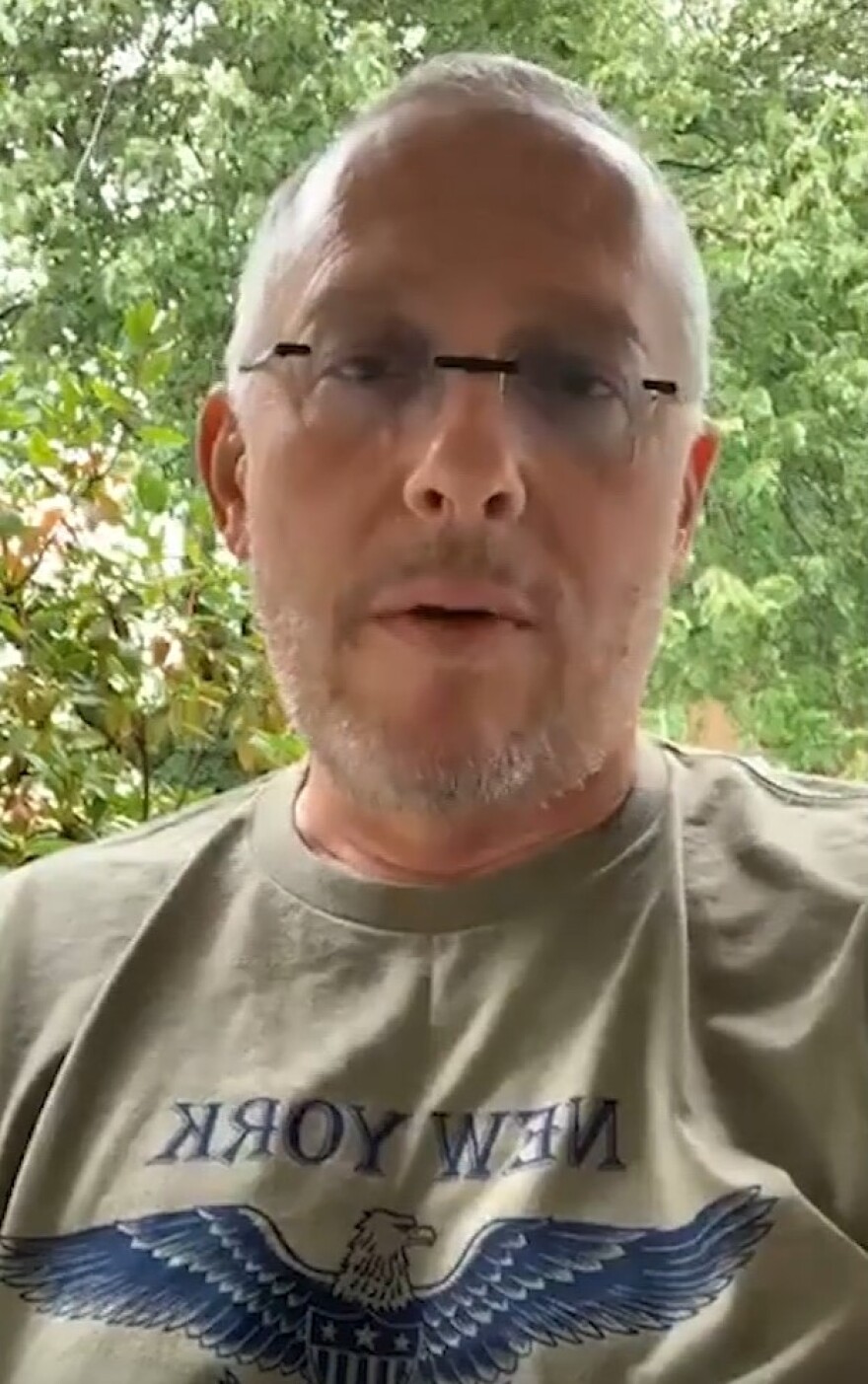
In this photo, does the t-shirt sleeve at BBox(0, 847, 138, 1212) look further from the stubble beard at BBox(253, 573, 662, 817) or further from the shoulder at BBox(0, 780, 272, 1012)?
the stubble beard at BBox(253, 573, 662, 817)

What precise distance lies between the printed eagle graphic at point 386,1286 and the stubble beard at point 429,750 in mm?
246

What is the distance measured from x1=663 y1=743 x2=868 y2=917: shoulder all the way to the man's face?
7 centimetres

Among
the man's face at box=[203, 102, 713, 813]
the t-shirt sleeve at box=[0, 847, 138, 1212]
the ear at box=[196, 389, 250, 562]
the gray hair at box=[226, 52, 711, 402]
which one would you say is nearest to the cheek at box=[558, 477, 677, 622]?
the man's face at box=[203, 102, 713, 813]

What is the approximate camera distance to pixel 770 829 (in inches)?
46.9

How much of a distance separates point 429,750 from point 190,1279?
310mm

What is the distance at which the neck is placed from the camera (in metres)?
1.21

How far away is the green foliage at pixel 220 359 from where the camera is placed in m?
1.62

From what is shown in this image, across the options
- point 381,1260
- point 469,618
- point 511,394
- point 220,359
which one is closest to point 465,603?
point 469,618

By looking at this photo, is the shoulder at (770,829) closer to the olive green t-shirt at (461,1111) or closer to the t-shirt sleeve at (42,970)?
the olive green t-shirt at (461,1111)

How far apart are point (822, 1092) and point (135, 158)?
1043mm

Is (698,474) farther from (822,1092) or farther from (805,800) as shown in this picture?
(822,1092)

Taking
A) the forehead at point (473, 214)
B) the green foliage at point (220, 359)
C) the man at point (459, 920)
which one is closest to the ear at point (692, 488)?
the man at point (459, 920)

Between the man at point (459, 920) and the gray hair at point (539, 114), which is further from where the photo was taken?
A: the gray hair at point (539, 114)

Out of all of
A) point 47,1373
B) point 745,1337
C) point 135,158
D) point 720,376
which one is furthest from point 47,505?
point 745,1337
